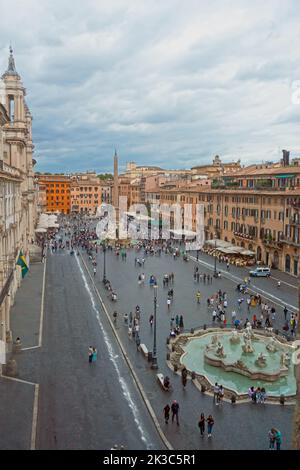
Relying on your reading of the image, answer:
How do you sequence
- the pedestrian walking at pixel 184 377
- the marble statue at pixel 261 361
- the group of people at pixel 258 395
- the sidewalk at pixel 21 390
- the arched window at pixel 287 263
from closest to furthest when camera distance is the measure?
the sidewalk at pixel 21 390
the group of people at pixel 258 395
the pedestrian walking at pixel 184 377
the marble statue at pixel 261 361
the arched window at pixel 287 263

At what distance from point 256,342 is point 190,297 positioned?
1275cm

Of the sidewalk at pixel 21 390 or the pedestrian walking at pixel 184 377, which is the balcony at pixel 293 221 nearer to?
the sidewalk at pixel 21 390

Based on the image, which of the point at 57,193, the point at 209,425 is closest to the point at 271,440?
the point at 209,425

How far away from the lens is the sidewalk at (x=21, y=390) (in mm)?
17094

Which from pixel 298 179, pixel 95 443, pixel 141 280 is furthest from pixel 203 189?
pixel 95 443

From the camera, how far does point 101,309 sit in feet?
120

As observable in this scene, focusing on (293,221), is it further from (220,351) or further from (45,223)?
(45,223)

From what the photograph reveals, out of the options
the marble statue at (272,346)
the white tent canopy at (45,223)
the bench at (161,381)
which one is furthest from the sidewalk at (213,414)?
the white tent canopy at (45,223)

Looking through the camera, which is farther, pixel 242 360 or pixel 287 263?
pixel 287 263

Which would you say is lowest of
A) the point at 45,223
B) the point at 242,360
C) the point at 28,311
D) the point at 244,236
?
the point at 242,360

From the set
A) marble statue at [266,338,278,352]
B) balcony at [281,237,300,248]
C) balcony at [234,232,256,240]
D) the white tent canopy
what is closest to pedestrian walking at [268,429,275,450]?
marble statue at [266,338,278,352]

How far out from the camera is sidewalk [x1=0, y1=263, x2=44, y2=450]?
17.1 metres

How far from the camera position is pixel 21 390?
21312mm

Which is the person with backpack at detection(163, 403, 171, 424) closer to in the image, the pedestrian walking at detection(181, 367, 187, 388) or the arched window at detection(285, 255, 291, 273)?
the pedestrian walking at detection(181, 367, 187, 388)
